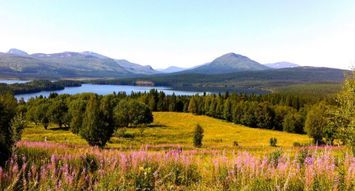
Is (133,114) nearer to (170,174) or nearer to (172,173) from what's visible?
(172,173)

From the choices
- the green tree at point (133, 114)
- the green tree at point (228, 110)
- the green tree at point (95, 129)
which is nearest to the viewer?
the green tree at point (95, 129)

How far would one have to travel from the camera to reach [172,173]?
8.22 metres

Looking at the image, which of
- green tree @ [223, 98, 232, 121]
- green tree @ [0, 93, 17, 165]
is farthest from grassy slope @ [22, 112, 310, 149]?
green tree @ [0, 93, 17, 165]

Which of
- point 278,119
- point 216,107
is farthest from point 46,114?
point 278,119

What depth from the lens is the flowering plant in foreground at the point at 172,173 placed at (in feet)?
21.6

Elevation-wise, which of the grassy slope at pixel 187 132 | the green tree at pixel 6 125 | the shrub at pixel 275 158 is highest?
the green tree at pixel 6 125

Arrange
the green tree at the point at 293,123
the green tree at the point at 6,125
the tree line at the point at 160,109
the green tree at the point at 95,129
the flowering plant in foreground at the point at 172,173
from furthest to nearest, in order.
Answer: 1. the green tree at the point at 293,123
2. the green tree at the point at 95,129
3. the tree line at the point at 160,109
4. the green tree at the point at 6,125
5. the flowering plant in foreground at the point at 172,173

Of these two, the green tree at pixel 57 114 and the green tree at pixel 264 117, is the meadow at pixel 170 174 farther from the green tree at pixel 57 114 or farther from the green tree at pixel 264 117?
the green tree at pixel 264 117

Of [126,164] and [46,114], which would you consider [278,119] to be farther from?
[126,164]

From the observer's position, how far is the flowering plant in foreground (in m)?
6.58

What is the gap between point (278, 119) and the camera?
348 ft

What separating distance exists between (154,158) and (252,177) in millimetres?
3160

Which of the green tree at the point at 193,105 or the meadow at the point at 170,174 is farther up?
the meadow at the point at 170,174

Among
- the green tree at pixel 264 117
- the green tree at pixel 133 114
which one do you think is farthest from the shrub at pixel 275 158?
the green tree at pixel 264 117
